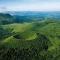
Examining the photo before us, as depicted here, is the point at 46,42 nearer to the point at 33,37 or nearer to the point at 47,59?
the point at 33,37

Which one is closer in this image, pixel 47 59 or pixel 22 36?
pixel 47 59

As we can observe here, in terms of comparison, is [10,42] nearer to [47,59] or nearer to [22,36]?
[22,36]

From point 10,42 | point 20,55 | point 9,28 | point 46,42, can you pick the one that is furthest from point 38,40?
point 9,28

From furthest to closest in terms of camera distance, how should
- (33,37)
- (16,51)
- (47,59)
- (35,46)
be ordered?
1. (33,37)
2. (35,46)
3. (16,51)
4. (47,59)

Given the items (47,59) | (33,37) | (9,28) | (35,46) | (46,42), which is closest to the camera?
(47,59)

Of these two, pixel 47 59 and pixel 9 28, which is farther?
pixel 9 28

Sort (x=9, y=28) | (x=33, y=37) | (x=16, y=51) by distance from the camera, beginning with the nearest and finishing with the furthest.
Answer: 1. (x=16, y=51)
2. (x=33, y=37)
3. (x=9, y=28)

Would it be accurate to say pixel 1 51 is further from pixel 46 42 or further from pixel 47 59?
pixel 46 42

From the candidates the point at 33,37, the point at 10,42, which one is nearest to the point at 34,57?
the point at 10,42
